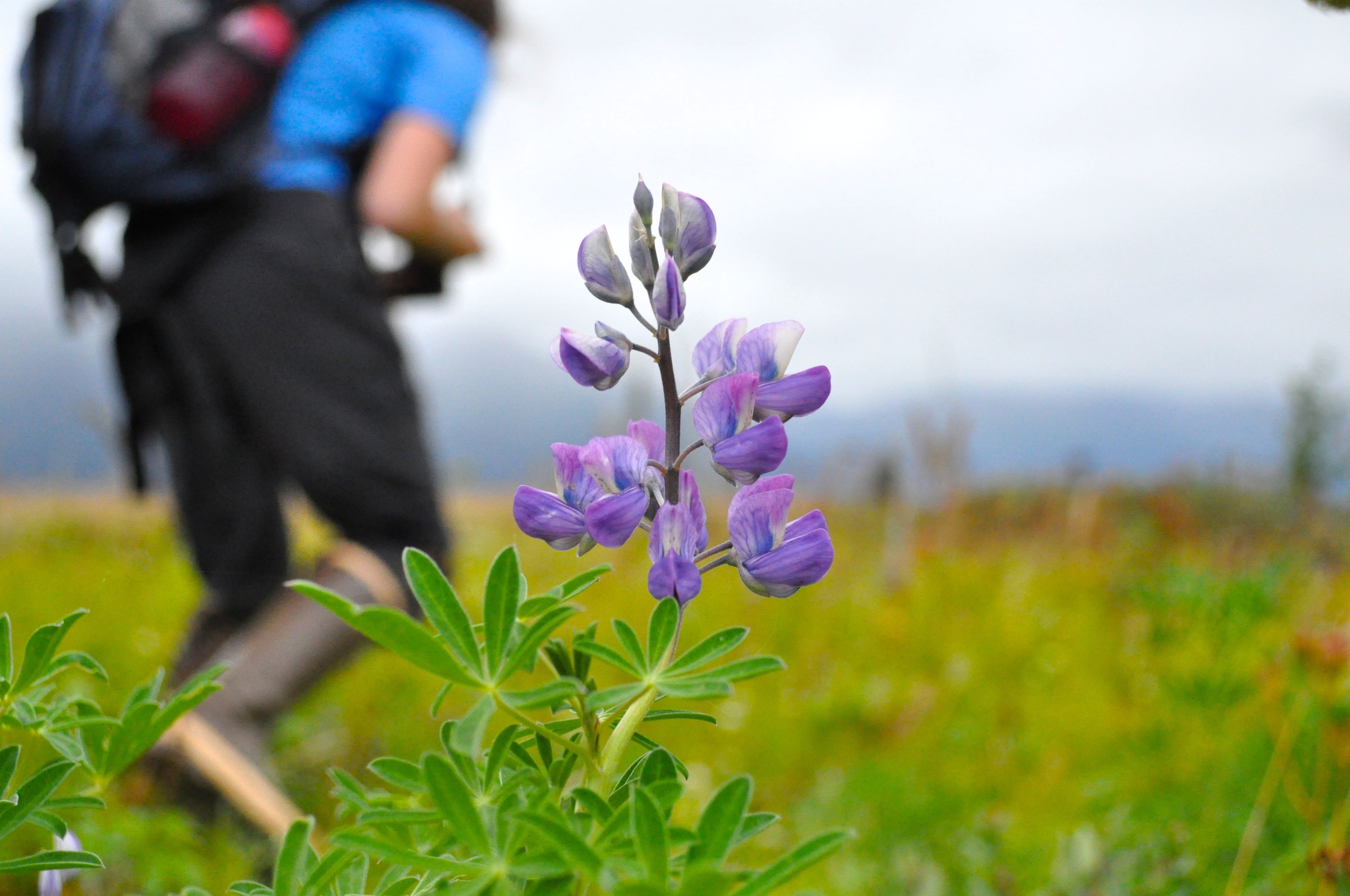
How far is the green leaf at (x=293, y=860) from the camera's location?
1.61 ft

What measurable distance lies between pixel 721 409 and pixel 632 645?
12cm

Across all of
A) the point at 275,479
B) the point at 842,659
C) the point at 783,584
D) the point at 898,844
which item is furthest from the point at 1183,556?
the point at 783,584

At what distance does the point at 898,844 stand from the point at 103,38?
90.3 inches

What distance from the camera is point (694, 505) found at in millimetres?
469

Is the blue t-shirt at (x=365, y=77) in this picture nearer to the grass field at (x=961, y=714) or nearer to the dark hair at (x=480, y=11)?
the dark hair at (x=480, y=11)

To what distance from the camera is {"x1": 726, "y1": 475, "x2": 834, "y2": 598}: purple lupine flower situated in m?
0.47

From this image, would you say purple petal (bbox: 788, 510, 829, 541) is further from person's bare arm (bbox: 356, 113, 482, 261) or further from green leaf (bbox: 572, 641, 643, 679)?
person's bare arm (bbox: 356, 113, 482, 261)

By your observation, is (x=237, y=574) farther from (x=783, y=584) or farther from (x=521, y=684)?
(x=783, y=584)

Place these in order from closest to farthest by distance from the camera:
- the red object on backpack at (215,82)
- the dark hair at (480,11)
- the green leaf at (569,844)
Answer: the green leaf at (569,844)
the red object on backpack at (215,82)
the dark hair at (480,11)

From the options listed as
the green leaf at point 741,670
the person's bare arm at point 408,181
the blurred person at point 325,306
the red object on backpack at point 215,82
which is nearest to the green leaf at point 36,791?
the green leaf at point 741,670

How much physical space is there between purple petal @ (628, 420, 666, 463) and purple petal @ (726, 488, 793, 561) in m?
0.05

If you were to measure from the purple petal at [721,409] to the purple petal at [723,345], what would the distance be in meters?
0.04

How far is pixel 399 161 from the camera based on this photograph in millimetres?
2088

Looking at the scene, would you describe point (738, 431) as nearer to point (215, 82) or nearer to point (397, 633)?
point (397, 633)
